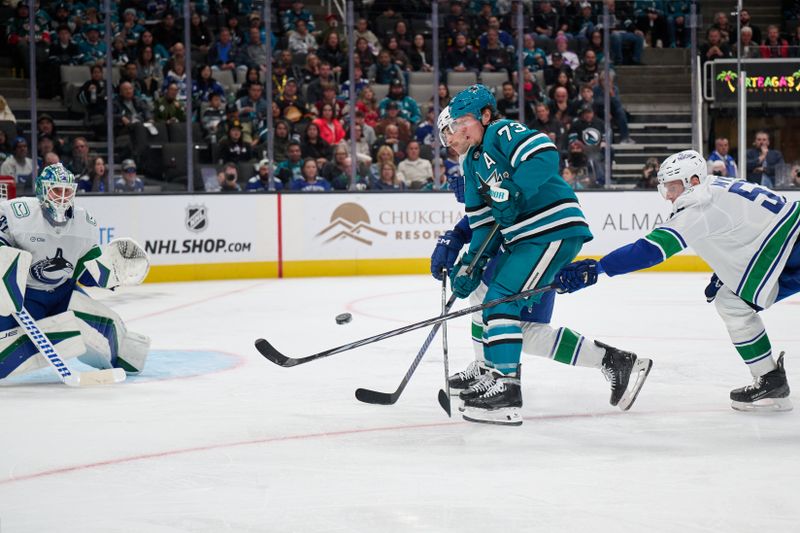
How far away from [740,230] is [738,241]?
0.12 ft

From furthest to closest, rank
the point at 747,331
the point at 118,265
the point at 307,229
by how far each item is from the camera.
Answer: the point at 307,229
the point at 118,265
the point at 747,331

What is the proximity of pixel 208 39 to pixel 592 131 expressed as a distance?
349 centimetres

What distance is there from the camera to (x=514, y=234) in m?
3.45

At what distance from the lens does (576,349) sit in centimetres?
351

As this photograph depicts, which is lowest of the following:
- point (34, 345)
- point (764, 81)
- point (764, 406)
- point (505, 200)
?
point (764, 406)

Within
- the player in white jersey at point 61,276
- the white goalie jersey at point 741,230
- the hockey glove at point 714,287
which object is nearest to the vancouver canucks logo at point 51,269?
the player in white jersey at point 61,276

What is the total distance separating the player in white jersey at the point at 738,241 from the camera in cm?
339

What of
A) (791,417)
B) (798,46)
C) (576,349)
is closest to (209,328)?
(576,349)

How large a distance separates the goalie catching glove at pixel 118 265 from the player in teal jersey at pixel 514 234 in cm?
149

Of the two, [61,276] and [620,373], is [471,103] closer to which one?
[620,373]

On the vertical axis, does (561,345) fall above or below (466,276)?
below

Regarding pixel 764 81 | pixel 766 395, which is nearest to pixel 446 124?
pixel 766 395

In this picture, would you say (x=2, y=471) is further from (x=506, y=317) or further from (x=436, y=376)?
(x=436, y=376)

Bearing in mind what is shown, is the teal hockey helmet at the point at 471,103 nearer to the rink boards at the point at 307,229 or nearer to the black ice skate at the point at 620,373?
the black ice skate at the point at 620,373
